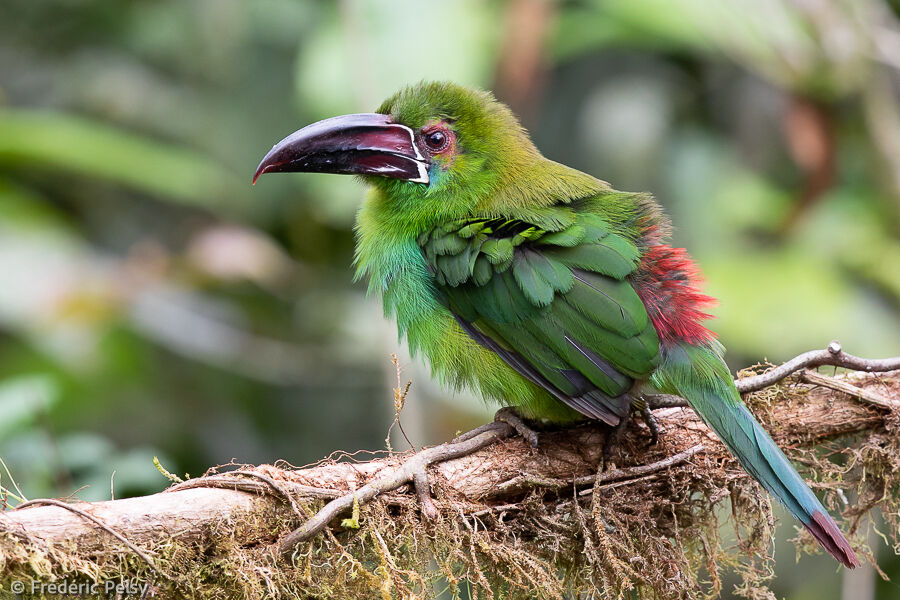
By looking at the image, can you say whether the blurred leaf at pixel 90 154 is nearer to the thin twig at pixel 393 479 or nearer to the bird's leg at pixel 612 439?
the thin twig at pixel 393 479

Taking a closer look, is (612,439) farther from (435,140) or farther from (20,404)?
(20,404)

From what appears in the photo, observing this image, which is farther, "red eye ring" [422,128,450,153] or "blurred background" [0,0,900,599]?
"blurred background" [0,0,900,599]

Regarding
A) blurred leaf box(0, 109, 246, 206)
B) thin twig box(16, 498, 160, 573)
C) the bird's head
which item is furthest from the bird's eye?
blurred leaf box(0, 109, 246, 206)

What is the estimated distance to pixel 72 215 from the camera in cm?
610

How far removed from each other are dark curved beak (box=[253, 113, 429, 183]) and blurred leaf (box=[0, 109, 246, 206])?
2.17m

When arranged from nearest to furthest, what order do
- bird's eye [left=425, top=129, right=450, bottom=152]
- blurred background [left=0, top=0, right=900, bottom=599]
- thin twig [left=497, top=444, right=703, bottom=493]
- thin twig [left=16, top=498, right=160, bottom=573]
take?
thin twig [left=16, top=498, right=160, bottom=573]
thin twig [left=497, top=444, right=703, bottom=493]
bird's eye [left=425, top=129, right=450, bottom=152]
blurred background [left=0, top=0, right=900, bottom=599]

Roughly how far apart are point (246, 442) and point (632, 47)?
141 inches

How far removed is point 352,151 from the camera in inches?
127

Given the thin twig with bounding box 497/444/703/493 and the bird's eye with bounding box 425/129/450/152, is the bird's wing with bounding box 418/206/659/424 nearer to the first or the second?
the thin twig with bounding box 497/444/703/493

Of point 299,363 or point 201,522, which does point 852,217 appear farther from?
point 201,522

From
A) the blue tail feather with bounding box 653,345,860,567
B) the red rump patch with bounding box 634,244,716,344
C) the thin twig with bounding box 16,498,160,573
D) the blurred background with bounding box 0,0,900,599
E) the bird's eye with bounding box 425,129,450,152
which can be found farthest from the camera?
the blurred background with bounding box 0,0,900,599

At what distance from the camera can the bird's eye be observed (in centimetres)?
327

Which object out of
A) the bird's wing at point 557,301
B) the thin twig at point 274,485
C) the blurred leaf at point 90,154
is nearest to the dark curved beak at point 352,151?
the bird's wing at point 557,301


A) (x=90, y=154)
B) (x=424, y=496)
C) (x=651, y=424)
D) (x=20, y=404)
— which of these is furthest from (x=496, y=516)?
(x=90, y=154)
